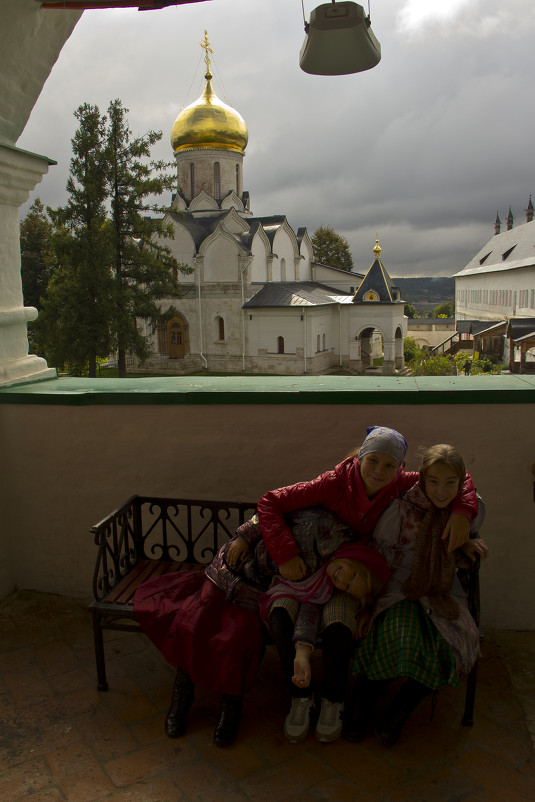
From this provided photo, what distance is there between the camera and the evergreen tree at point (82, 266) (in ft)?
70.8

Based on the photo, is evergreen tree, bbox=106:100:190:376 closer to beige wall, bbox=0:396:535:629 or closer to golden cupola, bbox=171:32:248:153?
golden cupola, bbox=171:32:248:153

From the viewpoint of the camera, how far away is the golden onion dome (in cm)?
3131

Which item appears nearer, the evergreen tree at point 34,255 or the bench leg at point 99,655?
the bench leg at point 99,655

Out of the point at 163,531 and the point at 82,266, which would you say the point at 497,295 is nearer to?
the point at 82,266

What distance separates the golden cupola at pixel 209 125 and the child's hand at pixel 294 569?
32418 mm

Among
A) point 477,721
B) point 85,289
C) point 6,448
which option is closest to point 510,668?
point 477,721

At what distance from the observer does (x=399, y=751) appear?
1979 millimetres

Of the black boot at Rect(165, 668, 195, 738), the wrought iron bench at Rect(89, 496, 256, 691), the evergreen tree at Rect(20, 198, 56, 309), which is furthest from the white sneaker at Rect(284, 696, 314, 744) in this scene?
the evergreen tree at Rect(20, 198, 56, 309)

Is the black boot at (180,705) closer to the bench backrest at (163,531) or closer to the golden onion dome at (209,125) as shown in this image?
the bench backrest at (163,531)

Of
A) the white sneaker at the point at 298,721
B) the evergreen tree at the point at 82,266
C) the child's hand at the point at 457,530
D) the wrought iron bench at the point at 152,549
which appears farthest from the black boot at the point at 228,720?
the evergreen tree at the point at 82,266

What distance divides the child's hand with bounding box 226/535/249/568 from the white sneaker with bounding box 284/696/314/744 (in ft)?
1.56

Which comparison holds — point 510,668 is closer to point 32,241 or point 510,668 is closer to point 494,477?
point 494,477

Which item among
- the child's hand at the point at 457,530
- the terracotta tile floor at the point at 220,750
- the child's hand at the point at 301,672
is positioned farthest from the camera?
the child's hand at the point at 457,530

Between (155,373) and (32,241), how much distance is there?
28.2ft
